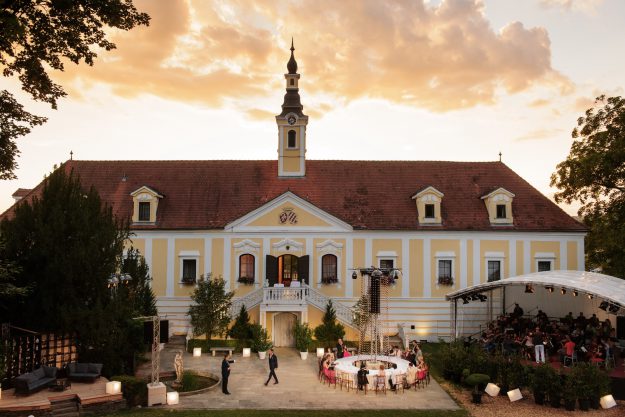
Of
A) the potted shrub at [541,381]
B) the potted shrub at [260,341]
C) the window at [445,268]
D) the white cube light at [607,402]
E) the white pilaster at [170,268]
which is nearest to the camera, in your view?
the white cube light at [607,402]

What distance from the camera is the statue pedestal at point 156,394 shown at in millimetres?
19094

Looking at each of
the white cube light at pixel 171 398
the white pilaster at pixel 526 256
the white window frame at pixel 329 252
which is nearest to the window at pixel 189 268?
the white window frame at pixel 329 252

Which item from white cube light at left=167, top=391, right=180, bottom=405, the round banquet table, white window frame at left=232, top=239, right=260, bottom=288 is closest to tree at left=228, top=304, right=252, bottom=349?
white window frame at left=232, top=239, right=260, bottom=288

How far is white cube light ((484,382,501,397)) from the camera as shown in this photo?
2027cm

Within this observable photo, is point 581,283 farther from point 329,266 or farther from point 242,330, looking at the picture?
point 242,330

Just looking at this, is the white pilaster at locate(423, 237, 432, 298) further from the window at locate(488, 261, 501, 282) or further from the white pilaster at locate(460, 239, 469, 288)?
the window at locate(488, 261, 501, 282)

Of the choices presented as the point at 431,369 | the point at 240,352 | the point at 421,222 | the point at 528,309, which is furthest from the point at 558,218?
the point at 240,352

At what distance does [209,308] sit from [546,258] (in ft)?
61.6

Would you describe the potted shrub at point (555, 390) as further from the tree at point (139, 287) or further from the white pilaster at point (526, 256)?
the tree at point (139, 287)

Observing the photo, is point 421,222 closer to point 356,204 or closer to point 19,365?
point 356,204

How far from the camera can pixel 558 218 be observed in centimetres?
3183

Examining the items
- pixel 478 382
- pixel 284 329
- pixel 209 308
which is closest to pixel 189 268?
pixel 209 308

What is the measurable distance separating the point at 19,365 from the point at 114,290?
4.22m

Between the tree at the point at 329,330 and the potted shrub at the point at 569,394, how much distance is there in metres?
12.2
